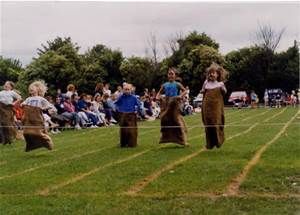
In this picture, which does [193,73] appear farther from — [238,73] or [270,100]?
[270,100]

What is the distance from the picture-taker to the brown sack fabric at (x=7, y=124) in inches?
766

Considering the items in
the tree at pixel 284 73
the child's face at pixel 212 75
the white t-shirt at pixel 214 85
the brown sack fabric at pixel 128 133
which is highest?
the tree at pixel 284 73

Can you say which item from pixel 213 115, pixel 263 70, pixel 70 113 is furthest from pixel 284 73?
pixel 213 115

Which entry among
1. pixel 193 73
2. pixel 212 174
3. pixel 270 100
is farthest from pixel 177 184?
pixel 193 73

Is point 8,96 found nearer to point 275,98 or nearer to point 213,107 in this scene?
point 213,107

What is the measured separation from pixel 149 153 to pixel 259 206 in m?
6.75

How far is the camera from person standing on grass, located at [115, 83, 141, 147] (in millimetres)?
16906

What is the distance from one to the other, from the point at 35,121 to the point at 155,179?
228 inches

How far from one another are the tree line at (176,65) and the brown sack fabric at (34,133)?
40.7m

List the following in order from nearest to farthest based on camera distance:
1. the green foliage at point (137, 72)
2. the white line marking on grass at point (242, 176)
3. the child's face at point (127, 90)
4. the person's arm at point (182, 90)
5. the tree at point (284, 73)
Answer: the white line marking on grass at point (242, 176) → the person's arm at point (182, 90) → the child's face at point (127, 90) → the green foliage at point (137, 72) → the tree at point (284, 73)

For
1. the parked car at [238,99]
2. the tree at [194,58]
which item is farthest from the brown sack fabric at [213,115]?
the tree at [194,58]

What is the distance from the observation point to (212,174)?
36.0 ft

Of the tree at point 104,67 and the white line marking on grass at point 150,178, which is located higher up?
the tree at point 104,67

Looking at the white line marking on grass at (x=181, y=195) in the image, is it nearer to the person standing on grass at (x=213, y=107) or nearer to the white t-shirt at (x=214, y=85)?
the person standing on grass at (x=213, y=107)
